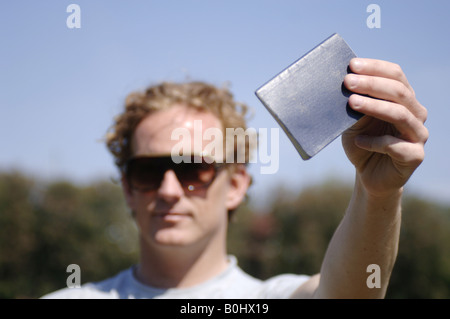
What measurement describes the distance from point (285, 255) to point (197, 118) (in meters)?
24.4

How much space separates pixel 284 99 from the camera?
191 cm

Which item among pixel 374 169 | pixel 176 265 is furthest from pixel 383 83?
pixel 176 265

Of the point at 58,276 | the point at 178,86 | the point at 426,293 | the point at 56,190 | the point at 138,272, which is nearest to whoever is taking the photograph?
the point at 138,272

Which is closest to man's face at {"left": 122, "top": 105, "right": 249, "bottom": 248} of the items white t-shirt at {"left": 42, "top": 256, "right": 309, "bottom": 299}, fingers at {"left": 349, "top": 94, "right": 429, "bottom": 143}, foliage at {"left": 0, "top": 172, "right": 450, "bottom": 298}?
white t-shirt at {"left": 42, "top": 256, "right": 309, "bottom": 299}

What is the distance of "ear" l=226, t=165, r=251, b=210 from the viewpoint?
10.8ft

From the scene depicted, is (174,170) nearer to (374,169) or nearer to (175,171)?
(175,171)

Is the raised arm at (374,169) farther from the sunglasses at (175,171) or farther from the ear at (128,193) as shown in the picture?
the ear at (128,193)

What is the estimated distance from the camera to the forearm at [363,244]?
6.58ft

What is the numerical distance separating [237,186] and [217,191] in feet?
1.09

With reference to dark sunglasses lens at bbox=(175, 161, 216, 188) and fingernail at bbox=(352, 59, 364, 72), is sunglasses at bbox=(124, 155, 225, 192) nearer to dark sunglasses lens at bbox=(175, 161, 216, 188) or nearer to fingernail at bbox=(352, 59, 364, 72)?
dark sunglasses lens at bbox=(175, 161, 216, 188)

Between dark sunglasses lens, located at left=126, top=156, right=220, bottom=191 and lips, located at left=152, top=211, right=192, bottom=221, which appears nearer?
lips, located at left=152, top=211, right=192, bottom=221

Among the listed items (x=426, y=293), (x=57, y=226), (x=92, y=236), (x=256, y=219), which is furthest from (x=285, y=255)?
(x=57, y=226)

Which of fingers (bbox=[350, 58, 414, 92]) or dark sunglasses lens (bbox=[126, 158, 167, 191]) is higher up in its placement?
fingers (bbox=[350, 58, 414, 92])
